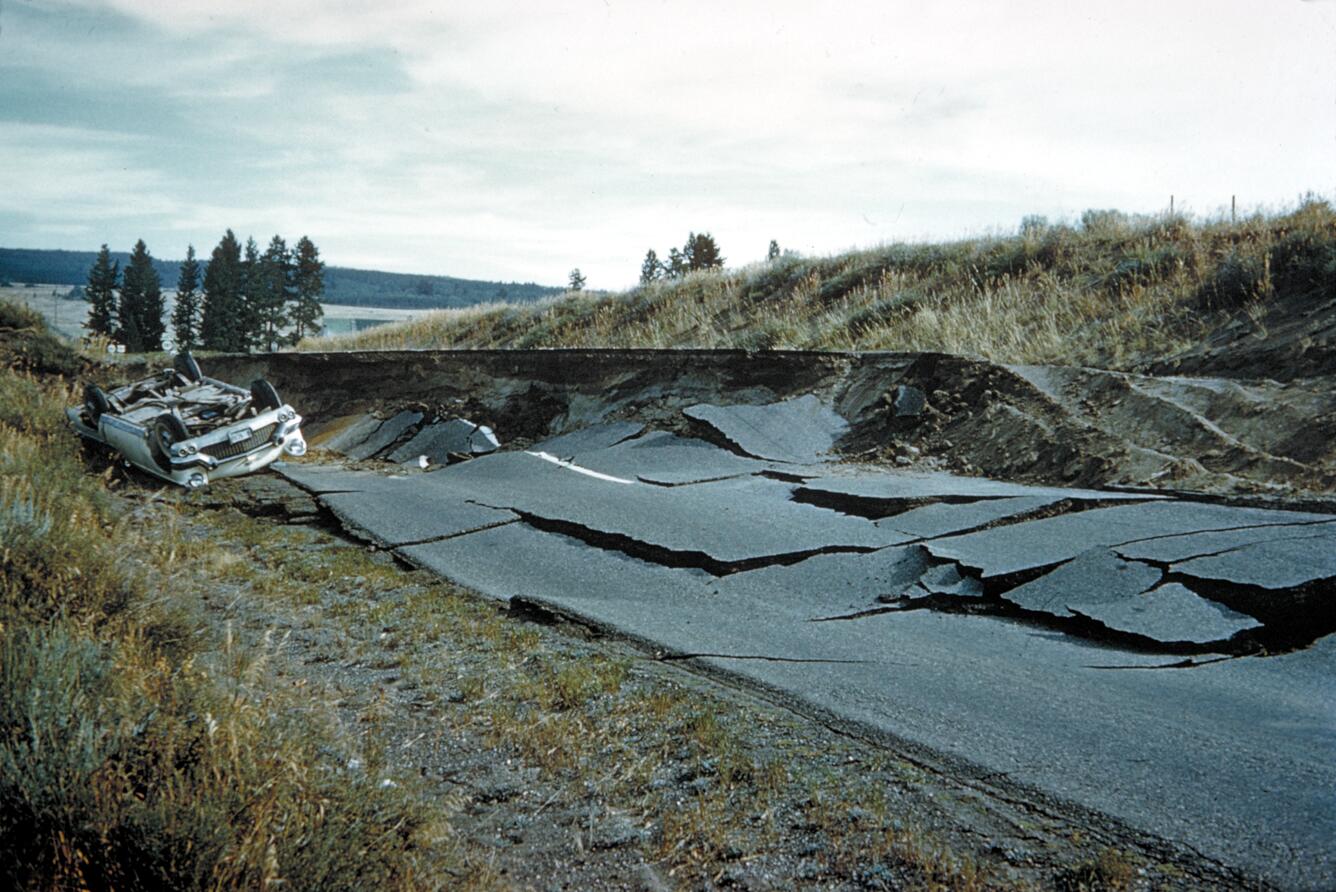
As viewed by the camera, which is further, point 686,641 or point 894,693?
point 686,641

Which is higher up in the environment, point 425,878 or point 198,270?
point 198,270

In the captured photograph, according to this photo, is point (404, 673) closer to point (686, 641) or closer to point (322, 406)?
point (686, 641)

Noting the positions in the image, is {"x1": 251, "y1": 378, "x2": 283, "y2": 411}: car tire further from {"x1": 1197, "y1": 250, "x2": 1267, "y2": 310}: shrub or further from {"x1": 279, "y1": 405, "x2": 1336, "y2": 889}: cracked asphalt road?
{"x1": 1197, "y1": 250, "x2": 1267, "y2": 310}: shrub

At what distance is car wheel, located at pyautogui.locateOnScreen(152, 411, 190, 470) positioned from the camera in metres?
10.9

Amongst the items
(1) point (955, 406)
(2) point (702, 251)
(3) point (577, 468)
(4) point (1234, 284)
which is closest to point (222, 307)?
(2) point (702, 251)

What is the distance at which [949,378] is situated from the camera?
12.1 m

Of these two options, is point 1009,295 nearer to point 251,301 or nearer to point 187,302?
point 251,301

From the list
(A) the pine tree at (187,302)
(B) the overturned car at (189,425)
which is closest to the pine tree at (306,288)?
(A) the pine tree at (187,302)

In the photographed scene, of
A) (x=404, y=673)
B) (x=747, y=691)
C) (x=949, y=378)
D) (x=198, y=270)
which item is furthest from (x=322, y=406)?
(x=198, y=270)

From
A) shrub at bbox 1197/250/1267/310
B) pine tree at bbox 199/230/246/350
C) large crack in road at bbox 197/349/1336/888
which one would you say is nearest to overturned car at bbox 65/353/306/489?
large crack in road at bbox 197/349/1336/888

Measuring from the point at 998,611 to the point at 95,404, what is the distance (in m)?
11.3

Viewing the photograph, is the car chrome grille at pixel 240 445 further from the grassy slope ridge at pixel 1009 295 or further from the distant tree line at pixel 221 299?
the distant tree line at pixel 221 299

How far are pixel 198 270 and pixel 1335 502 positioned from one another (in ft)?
259

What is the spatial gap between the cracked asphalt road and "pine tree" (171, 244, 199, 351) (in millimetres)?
66817
